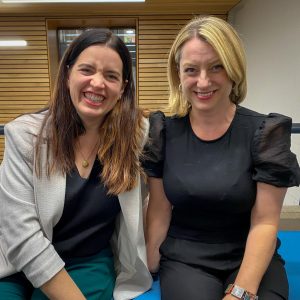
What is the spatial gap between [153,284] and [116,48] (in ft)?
3.93

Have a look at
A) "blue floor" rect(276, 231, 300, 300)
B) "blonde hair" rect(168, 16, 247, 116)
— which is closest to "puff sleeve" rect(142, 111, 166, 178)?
"blonde hair" rect(168, 16, 247, 116)

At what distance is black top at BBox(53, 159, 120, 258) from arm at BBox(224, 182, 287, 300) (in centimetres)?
65

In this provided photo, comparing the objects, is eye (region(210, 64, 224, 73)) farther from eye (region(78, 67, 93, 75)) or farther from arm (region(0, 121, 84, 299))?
arm (region(0, 121, 84, 299))

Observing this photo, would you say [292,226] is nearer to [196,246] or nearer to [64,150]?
[196,246]

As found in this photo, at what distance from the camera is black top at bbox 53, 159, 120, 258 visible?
59.9 inches

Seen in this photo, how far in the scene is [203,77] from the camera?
1492mm

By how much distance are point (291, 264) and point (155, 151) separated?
3.71 ft

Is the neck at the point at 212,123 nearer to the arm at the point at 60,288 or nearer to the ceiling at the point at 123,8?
the arm at the point at 60,288

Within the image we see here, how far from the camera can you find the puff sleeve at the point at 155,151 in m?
1.63

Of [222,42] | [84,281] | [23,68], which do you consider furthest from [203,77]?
[23,68]

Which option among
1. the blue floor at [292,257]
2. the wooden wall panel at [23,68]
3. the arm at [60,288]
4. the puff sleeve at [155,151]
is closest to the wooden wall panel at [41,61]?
the wooden wall panel at [23,68]

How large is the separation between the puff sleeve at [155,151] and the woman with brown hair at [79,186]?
0.05 metres

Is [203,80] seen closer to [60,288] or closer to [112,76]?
[112,76]

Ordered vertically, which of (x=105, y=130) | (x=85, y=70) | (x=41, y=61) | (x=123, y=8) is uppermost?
(x=123, y=8)
